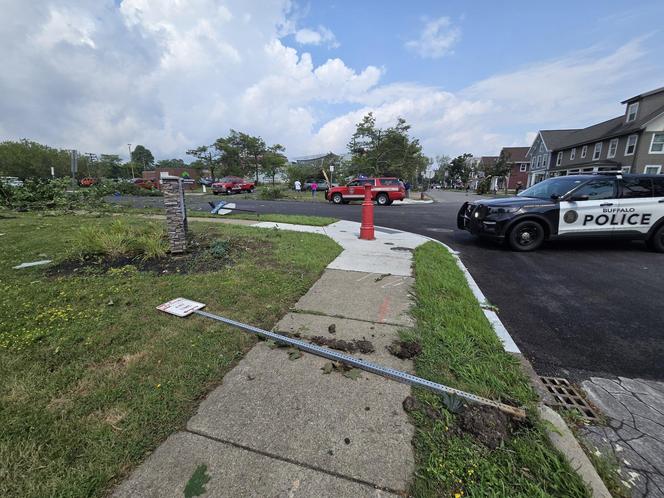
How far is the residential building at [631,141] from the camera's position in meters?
25.4

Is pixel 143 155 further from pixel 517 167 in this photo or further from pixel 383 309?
pixel 383 309

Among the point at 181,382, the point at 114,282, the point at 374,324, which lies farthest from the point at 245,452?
the point at 114,282

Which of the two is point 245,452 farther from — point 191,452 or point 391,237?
point 391,237

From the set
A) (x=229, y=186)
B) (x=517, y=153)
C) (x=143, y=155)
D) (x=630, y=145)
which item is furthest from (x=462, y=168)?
(x=143, y=155)

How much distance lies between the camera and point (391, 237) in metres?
7.64

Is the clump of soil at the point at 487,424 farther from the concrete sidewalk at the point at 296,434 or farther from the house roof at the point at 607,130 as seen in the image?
the house roof at the point at 607,130

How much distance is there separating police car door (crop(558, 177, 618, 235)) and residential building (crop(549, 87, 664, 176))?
1126 inches

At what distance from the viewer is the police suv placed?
627 cm

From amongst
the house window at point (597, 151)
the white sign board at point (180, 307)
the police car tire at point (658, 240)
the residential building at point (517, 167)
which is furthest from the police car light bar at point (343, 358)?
the residential building at point (517, 167)

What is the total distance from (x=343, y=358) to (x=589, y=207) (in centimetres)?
672

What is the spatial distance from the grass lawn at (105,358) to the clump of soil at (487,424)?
5.78 feet

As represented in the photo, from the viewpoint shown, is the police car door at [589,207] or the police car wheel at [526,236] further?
the police car wheel at [526,236]

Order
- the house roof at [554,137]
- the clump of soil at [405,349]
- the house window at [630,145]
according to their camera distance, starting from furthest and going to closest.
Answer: the house roof at [554,137], the house window at [630,145], the clump of soil at [405,349]

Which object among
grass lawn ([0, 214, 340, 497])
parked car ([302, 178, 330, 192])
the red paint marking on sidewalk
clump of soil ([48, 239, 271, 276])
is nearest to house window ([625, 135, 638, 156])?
parked car ([302, 178, 330, 192])
